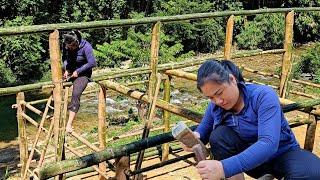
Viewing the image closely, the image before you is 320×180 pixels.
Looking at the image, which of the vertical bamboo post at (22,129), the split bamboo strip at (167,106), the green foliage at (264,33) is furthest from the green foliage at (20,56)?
the split bamboo strip at (167,106)

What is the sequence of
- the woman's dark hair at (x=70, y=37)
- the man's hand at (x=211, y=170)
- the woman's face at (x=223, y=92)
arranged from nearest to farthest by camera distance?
the man's hand at (x=211, y=170) → the woman's face at (x=223, y=92) → the woman's dark hair at (x=70, y=37)

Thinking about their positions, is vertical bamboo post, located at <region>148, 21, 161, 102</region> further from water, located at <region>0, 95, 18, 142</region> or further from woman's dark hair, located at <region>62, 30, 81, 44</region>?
water, located at <region>0, 95, 18, 142</region>

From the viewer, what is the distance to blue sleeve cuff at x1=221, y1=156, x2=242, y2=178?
1.81 m

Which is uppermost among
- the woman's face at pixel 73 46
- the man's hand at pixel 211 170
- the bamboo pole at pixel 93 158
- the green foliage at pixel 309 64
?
the woman's face at pixel 73 46

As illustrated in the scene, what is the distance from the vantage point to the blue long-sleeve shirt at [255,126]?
6.04ft

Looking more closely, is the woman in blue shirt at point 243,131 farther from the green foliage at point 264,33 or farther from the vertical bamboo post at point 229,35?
the green foliage at point 264,33

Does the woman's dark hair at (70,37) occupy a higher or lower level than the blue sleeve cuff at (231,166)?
higher

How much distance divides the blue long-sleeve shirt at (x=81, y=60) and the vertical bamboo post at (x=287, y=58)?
7.43 feet

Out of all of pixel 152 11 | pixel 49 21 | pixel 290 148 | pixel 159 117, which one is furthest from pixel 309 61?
pixel 290 148

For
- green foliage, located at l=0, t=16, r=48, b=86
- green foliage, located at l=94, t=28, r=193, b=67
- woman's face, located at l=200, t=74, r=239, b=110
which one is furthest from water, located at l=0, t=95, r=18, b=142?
woman's face, located at l=200, t=74, r=239, b=110

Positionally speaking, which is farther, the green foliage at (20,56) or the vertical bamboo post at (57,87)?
the green foliage at (20,56)

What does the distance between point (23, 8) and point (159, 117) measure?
8063mm

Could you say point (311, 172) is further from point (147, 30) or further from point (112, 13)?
point (112, 13)

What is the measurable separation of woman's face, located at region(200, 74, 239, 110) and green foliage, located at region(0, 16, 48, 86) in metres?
13.8
